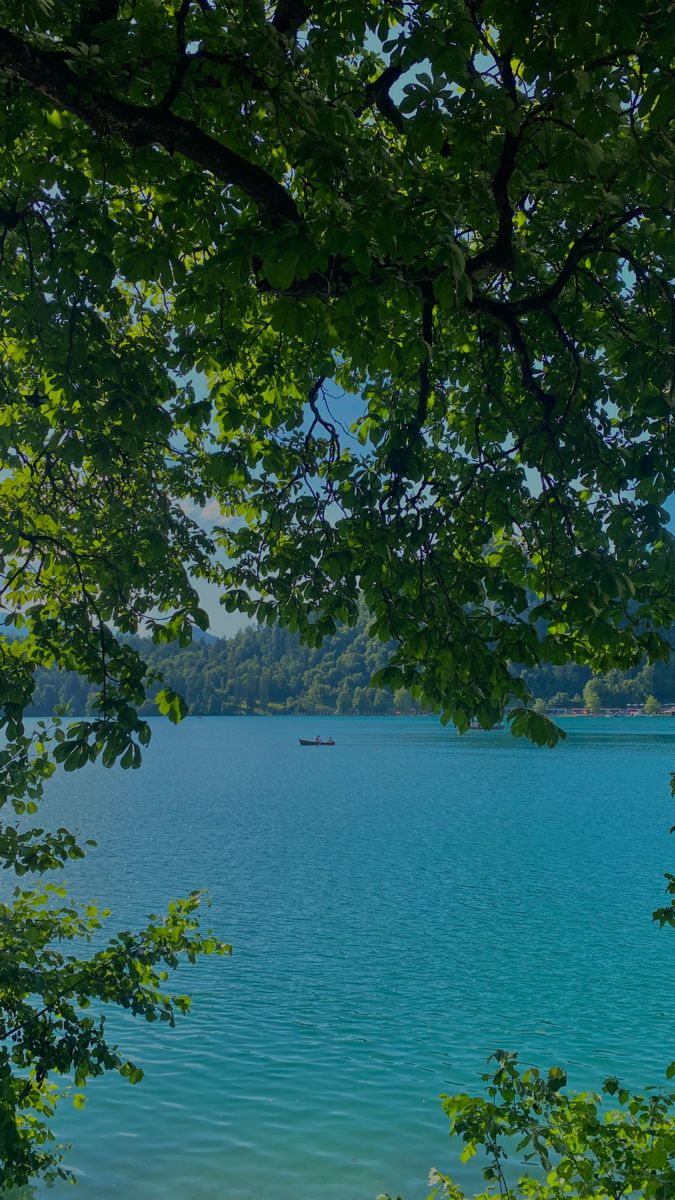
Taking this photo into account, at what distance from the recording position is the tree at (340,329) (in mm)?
3740

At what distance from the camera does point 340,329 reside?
3766mm

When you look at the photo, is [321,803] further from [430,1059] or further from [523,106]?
A: [523,106]

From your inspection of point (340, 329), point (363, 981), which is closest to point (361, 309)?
point (340, 329)

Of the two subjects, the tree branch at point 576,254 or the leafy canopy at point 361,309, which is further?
the tree branch at point 576,254

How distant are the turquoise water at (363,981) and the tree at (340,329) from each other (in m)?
5.85

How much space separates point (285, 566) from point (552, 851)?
2665 cm

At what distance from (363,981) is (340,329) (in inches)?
631

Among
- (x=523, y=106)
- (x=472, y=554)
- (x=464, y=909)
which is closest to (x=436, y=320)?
(x=472, y=554)

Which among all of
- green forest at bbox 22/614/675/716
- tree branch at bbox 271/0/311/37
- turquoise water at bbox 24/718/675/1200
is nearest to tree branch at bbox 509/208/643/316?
tree branch at bbox 271/0/311/37

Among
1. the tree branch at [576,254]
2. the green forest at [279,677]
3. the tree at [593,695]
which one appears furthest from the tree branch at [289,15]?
the green forest at [279,677]

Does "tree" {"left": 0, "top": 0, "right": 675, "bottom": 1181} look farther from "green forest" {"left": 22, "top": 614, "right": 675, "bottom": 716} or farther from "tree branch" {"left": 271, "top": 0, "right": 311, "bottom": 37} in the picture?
"green forest" {"left": 22, "top": 614, "right": 675, "bottom": 716}

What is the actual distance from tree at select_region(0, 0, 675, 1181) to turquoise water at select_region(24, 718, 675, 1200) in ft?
19.2

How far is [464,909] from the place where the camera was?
22.7 metres

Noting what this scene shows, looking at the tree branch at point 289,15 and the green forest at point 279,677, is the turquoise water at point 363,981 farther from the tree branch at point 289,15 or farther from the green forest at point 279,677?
the green forest at point 279,677
